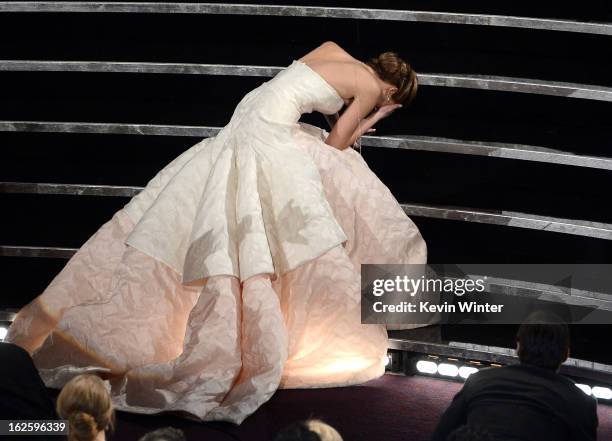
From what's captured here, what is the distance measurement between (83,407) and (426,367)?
2103 mm

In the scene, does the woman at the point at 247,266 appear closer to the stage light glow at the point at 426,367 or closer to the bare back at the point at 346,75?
the bare back at the point at 346,75

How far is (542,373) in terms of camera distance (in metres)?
3.13

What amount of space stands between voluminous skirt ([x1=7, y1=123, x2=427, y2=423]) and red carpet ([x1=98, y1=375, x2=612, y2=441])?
0.19 feet

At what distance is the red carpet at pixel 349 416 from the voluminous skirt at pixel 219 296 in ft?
0.19

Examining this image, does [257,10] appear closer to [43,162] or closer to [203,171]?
[203,171]

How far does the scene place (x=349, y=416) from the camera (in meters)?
4.14

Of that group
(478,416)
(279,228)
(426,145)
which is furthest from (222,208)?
(478,416)

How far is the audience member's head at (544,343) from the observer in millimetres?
3164

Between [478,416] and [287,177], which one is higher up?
[287,177]

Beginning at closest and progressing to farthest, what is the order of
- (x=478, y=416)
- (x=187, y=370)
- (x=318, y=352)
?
(x=478, y=416) < (x=187, y=370) < (x=318, y=352)

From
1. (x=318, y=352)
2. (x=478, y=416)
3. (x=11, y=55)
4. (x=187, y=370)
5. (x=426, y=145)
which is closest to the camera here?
(x=478, y=416)

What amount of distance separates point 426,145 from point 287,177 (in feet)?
3.35

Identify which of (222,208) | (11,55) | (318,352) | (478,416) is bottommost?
(318,352)

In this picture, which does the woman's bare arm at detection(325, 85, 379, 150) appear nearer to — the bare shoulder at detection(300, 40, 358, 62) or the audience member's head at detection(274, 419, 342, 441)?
the bare shoulder at detection(300, 40, 358, 62)
